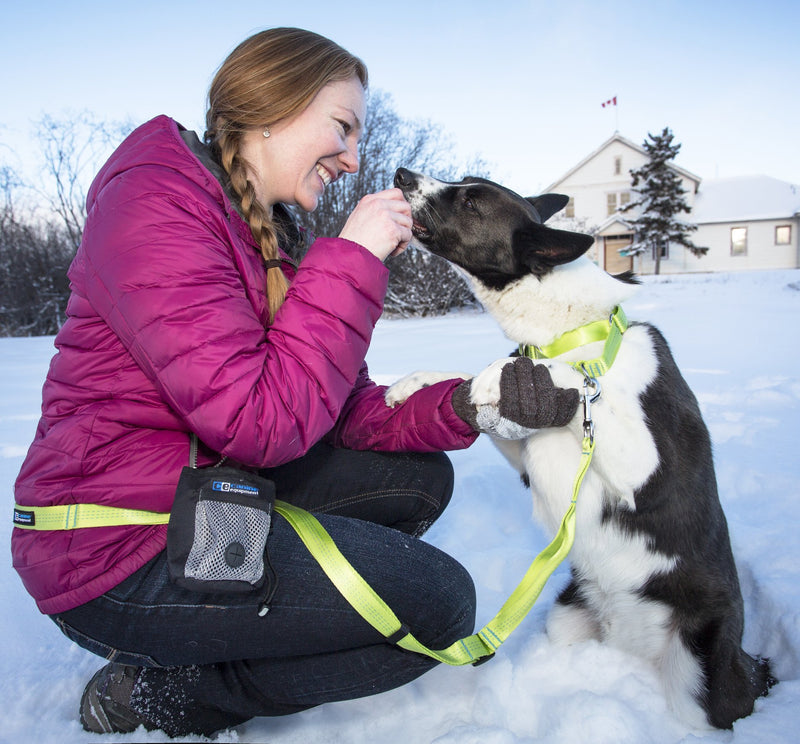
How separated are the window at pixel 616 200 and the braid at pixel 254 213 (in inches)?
1260

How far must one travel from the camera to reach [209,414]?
1.30m

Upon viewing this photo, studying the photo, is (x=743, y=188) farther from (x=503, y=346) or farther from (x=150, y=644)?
(x=150, y=644)

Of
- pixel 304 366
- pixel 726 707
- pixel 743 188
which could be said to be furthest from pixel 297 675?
pixel 743 188

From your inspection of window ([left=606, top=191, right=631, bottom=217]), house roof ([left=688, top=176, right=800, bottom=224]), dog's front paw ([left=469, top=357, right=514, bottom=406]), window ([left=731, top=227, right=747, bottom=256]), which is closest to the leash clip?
dog's front paw ([left=469, top=357, right=514, bottom=406])

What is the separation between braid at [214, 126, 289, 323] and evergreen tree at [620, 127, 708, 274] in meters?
30.0

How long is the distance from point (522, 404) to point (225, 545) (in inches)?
34.1

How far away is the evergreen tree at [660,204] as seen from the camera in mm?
28062

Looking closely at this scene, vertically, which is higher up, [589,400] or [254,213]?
[254,213]

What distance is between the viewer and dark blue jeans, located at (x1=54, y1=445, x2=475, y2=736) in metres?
1.39

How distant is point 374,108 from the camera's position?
689 inches

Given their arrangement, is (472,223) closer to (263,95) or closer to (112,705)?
(263,95)

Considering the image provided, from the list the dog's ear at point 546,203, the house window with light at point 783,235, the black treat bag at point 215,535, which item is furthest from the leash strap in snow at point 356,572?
the house window with light at point 783,235

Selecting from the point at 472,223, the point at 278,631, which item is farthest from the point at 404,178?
the point at 278,631

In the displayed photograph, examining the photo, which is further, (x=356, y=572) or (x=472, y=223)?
(x=472, y=223)
